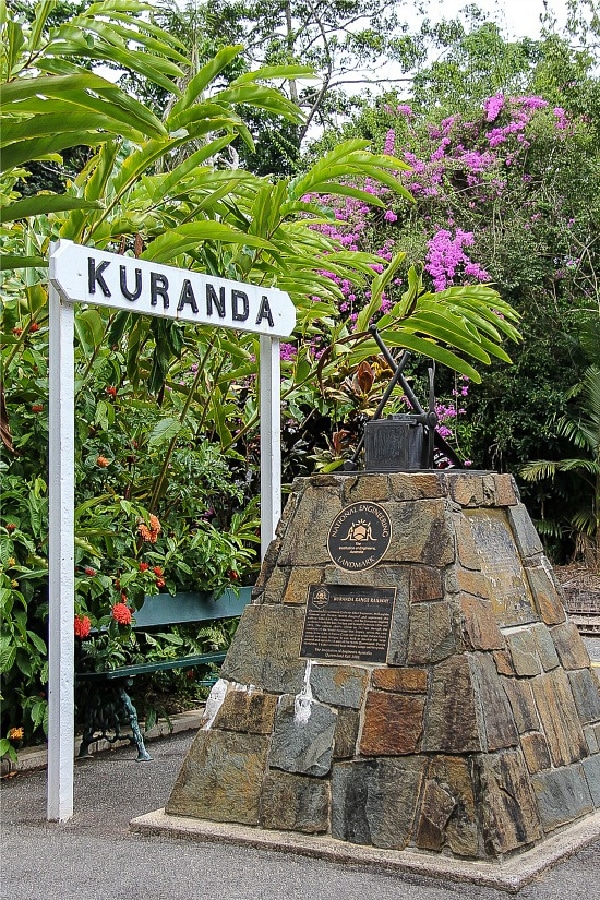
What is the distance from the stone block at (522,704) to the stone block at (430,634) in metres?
0.28

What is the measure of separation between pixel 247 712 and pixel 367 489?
99 cm

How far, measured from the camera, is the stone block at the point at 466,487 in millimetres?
4051

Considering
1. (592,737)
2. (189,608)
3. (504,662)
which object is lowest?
(592,737)

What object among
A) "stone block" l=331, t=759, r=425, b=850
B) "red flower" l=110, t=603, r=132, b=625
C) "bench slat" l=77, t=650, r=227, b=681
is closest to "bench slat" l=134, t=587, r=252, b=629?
"bench slat" l=77, t=650, r=227, b=681

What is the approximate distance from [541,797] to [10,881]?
6.18 feet

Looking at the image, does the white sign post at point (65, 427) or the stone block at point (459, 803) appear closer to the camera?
the stone block at point (459, 803)

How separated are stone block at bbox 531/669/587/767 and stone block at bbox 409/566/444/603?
555 millimetres

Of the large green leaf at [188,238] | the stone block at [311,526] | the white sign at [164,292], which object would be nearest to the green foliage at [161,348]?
the large green leaf at [188,238]

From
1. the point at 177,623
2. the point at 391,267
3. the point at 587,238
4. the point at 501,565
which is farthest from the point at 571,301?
the point at 501,565

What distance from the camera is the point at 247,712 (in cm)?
418

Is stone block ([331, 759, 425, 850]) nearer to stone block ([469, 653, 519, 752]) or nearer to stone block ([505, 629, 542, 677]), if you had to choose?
stone block ([469, 653, 519, 752])

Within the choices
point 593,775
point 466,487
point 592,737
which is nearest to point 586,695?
point 592,737

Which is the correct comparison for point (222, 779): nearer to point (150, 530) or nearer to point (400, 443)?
point (400, 443)

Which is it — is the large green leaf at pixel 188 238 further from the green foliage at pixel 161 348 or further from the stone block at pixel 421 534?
the stone block at pixel 421 534
